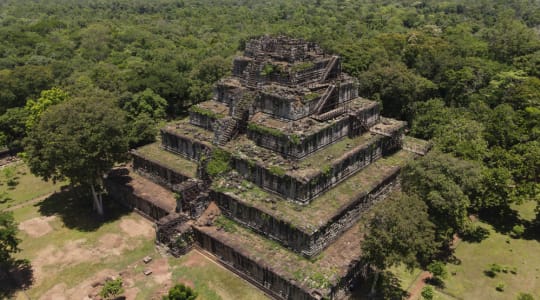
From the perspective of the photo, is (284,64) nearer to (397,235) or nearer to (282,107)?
(282,107)

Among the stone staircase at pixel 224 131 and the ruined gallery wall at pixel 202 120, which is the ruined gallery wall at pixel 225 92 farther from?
the stone staircase at pixel 224 131

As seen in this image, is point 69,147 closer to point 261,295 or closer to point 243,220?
point 243,220

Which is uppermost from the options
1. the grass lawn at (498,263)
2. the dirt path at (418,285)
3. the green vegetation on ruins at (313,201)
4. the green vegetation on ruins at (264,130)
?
the green vegetation on ruins at (264,130)

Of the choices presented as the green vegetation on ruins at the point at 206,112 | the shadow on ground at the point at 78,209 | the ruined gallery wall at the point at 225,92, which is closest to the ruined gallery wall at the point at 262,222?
the green vegetation on ruins at the point at 206,112

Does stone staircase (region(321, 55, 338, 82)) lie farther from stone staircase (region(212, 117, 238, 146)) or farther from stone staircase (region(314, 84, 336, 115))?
stone staircase (region(212, 117, 238, 146))

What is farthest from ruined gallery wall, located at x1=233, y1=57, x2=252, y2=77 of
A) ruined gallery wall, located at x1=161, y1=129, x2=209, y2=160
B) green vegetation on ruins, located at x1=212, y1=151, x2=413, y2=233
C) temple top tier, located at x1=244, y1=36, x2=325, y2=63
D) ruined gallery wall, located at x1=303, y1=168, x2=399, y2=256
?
ruined gallery wall, located at x1=303, y1=168, x2=399, y2=256

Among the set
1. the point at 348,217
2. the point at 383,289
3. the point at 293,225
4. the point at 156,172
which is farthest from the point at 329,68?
the point at 383,289
